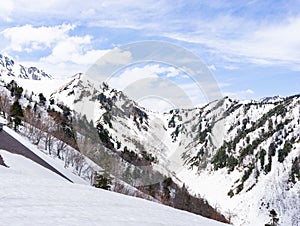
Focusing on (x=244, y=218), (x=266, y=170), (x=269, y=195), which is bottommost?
(x=244, y=218)

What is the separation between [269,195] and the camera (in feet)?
510

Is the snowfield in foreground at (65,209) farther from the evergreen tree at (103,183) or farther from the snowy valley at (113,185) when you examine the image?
the evergreen tree at (103,183)

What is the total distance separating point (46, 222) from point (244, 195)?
584 ft

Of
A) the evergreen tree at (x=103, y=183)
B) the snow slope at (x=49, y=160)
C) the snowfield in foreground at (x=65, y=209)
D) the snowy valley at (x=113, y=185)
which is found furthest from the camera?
the snow slope at (x=49, y=160)

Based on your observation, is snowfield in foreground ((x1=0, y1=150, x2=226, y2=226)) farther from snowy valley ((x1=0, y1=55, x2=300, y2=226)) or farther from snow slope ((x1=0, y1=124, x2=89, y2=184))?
snow slope ((x1=0, y1=124, x2=89, y2=184))

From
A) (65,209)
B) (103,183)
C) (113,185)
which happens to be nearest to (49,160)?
(103,183)

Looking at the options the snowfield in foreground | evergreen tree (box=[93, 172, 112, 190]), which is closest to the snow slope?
evergreen tree (box=[93, 172, 112, 190])

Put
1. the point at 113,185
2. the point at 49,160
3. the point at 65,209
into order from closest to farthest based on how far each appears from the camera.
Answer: the point at 65,209
the point at 49,160
the point at 113,185

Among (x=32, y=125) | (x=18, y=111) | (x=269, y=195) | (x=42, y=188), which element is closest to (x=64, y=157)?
(x=32, y=125)

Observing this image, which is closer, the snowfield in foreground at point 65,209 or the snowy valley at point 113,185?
the snowfield in foreground at point 65,209

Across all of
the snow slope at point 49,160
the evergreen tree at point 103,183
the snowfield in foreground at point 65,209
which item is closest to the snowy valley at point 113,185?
the snowfield in foreground at point 65,209

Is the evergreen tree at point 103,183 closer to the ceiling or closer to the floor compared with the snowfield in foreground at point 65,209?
closer to the floor

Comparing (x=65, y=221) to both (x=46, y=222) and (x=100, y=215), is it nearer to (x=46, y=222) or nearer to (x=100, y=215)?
(x=46, y=222)

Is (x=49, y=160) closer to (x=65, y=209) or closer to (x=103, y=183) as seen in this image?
(x=103, y=183)
